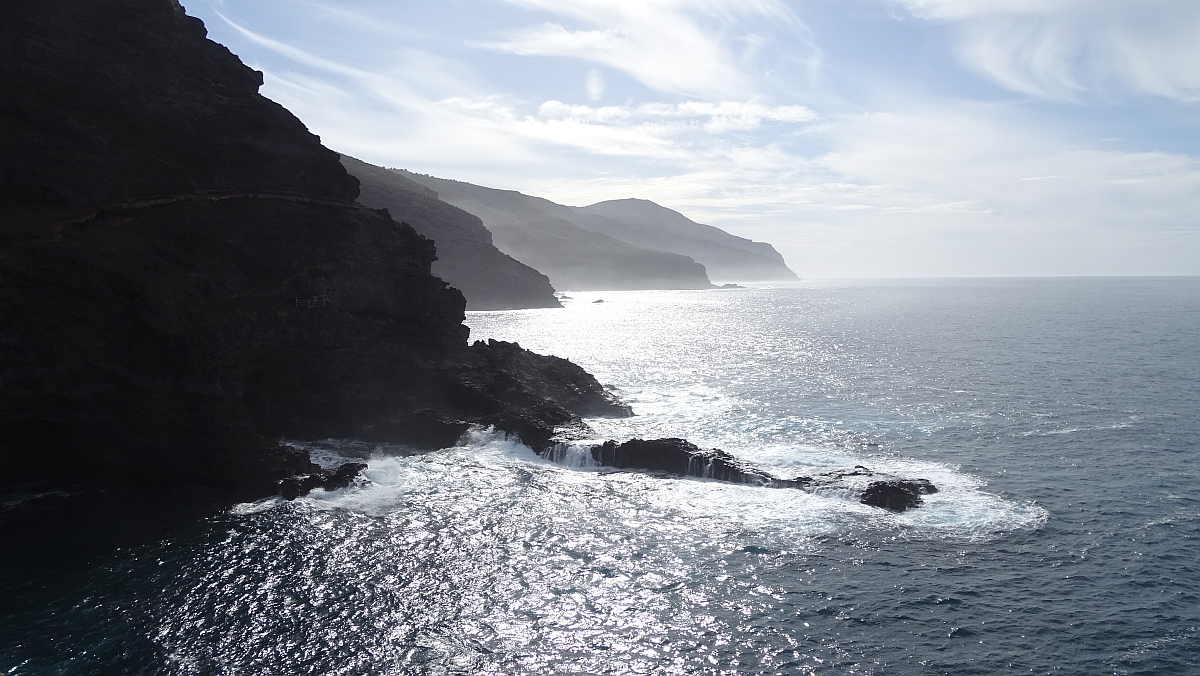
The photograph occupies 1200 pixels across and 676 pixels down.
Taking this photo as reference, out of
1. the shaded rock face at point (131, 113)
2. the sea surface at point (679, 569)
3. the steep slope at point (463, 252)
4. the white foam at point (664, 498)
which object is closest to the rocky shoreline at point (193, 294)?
the shaded rock face at point (131, 113)

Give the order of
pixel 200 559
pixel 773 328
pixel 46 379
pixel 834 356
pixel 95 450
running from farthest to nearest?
pixel 773 328 < pixel 834 356 < pixel 95 450 < pixel 46 379 < pixel 200 559

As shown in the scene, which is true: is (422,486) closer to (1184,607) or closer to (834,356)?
(1184,607)

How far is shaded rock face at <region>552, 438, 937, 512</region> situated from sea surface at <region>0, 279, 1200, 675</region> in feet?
3.46

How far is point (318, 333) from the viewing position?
167ft

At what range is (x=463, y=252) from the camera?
590ft

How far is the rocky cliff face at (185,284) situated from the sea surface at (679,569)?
5750 millimetres

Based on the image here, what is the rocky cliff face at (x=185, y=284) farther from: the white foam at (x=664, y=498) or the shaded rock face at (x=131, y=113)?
the white foam at (x=664, y=498)

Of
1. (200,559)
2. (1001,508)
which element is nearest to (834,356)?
(1001,508)

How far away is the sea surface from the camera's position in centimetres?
2497

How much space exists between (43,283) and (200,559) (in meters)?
18.5

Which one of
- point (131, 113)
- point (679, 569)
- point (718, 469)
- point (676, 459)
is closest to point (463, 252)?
point (131, 113)

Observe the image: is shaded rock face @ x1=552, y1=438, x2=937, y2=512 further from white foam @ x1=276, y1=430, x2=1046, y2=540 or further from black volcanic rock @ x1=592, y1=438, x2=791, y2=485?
white foam @ x1=276, y1=430, x2=1046, y2=540

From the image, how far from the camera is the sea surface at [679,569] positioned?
81.9 ft

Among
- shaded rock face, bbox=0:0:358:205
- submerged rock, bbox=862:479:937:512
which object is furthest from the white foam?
shaded rock face, bbox=0:0:358:205
